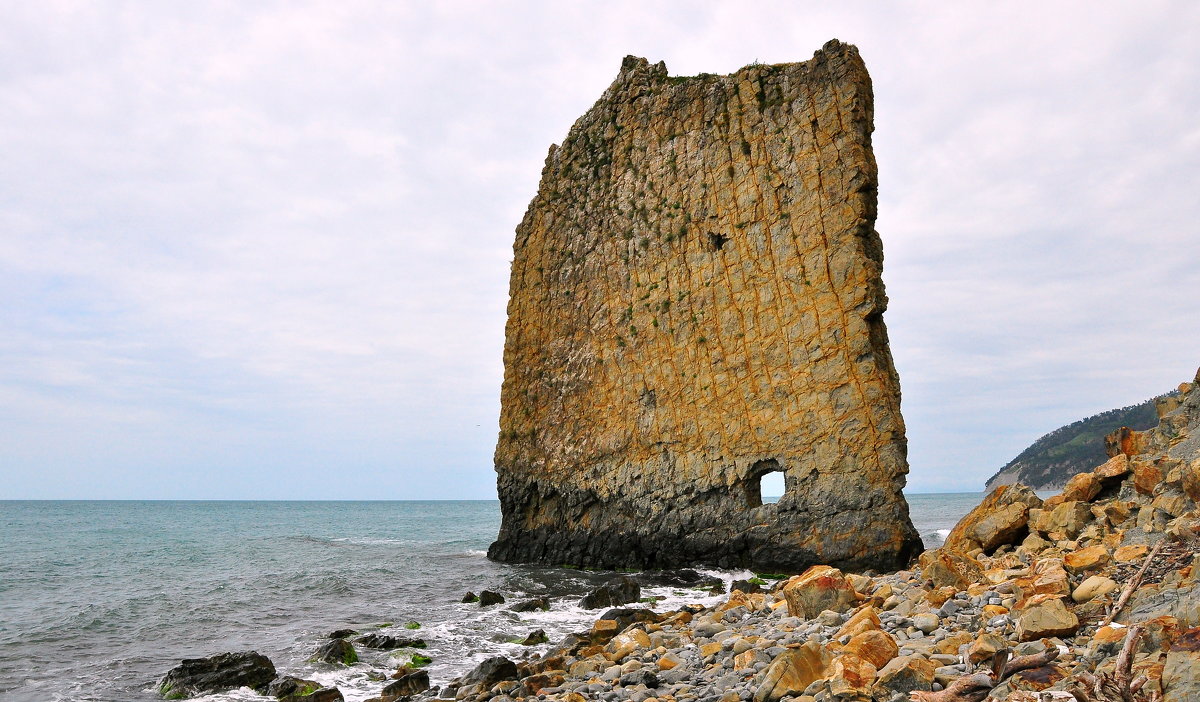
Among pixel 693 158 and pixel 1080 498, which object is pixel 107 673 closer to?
pixel 1080 498

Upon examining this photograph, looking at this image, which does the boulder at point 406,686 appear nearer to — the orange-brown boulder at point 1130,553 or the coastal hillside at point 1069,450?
the orange-brown boulder at point 1130,553

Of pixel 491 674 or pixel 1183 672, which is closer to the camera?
pixel 1183 672

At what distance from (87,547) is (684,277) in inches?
1603

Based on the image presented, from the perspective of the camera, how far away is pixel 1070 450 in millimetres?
82312

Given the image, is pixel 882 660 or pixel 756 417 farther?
pixel 756 417

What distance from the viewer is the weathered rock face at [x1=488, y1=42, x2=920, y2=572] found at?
2147 cm

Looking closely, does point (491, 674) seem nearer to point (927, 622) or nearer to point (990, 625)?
point (927, 622)

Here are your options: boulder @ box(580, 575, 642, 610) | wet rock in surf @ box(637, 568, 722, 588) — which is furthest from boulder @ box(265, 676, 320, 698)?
wet rock in surf @ box(637, 568, 722, 588)

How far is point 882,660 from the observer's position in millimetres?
6938

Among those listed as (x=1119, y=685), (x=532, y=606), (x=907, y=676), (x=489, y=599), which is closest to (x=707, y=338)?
(x=532, y=606)

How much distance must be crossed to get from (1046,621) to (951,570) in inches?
113

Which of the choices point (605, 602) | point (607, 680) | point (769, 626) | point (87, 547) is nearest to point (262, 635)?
point (605, 602)

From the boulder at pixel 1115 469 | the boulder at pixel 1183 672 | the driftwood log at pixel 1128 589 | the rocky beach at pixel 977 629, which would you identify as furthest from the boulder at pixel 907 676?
the boulder at pixel 1115 469

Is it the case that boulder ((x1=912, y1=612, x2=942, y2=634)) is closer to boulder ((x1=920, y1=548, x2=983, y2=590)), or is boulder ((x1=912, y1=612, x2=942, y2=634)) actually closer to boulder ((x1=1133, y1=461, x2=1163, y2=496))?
boulder ((x1=920, y1=548, x2=983, y2=590))
